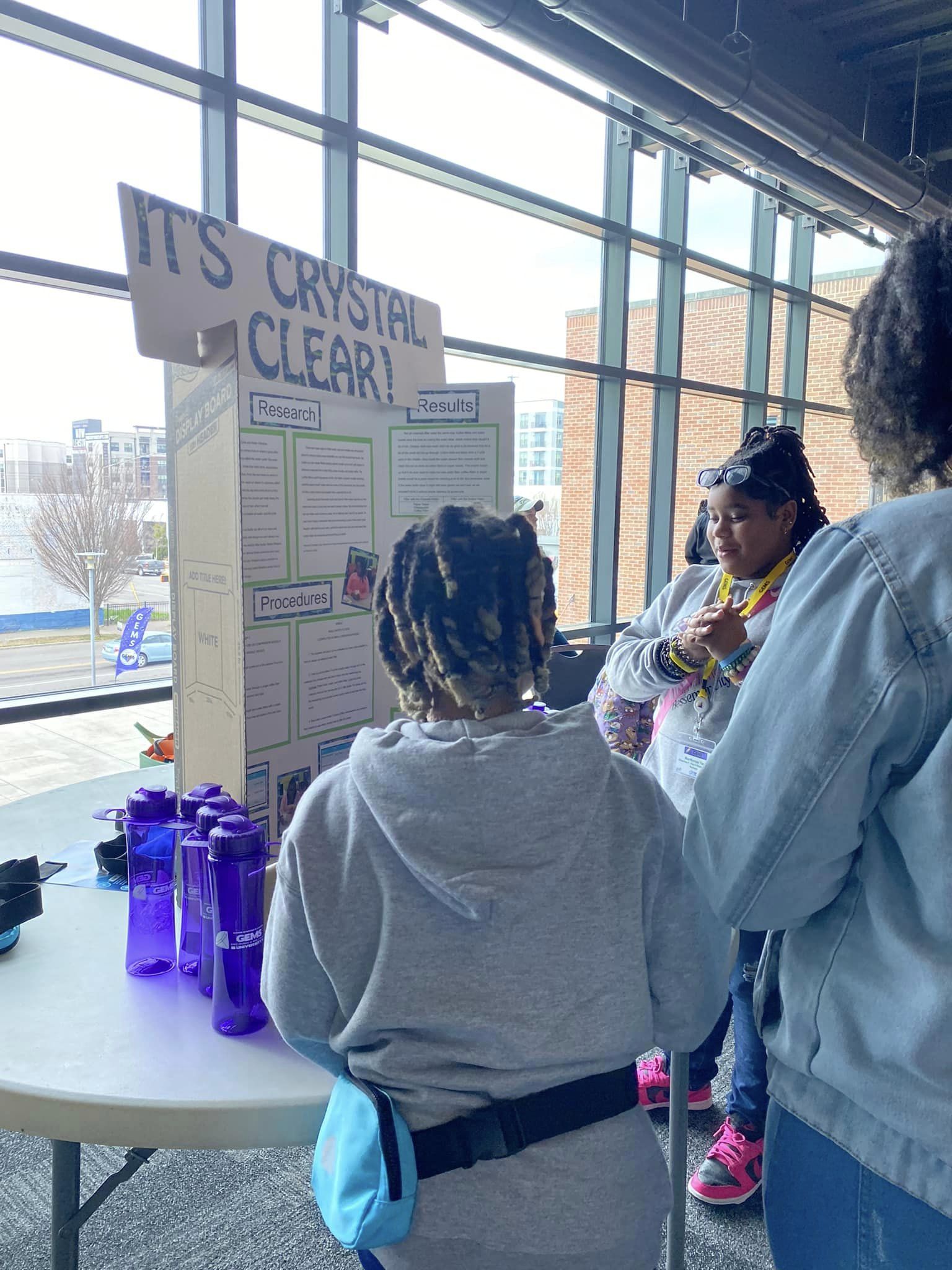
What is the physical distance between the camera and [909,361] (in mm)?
798

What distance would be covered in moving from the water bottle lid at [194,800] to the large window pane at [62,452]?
88.9 inches

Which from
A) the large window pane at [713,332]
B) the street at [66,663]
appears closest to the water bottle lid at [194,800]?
the street at [66,663]

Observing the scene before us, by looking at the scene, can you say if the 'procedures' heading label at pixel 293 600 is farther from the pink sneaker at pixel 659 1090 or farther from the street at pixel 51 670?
the street at pixel 51 670

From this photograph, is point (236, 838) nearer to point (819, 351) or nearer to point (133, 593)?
point (133, 593)

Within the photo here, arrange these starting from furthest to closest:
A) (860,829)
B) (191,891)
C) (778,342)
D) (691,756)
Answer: (778,342) → (691,756) → (191,891) → (860,829)

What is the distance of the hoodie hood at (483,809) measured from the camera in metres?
0.83

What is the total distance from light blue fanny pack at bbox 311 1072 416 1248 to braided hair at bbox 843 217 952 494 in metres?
0.77

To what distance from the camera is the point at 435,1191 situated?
2.82 ft

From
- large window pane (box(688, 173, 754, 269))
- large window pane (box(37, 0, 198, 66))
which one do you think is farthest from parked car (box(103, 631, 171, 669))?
large window pane (box(688, 173, 754, 269))

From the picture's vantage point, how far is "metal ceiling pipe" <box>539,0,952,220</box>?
11.5 feet

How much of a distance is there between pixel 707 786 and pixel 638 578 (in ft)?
20.1

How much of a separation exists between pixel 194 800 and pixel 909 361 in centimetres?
96

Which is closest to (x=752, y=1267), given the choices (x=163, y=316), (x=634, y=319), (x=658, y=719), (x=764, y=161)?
(x=658, y=719)

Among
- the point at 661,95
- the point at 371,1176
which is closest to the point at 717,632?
the point at 371,1176
